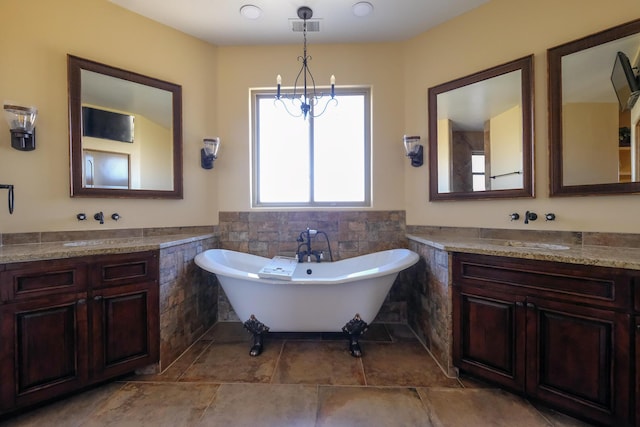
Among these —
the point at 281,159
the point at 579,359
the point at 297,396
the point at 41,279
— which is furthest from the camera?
the point at 281,159

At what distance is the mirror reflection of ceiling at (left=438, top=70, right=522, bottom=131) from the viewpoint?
6.57ft

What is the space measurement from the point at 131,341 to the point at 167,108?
190 centimetres

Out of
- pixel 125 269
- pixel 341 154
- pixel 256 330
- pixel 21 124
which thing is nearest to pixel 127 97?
pixel 21 124

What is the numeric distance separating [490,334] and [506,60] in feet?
6.52

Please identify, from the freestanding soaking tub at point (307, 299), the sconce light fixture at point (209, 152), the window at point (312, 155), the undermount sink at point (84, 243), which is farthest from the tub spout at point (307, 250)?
the undermount sink at point (84, 243)

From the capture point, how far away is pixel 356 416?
1419mm

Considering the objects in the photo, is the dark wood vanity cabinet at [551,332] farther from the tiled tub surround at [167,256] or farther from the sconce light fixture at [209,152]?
the sconce light fixture at [209,152]

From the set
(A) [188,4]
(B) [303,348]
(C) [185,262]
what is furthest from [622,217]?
(A) [188,4]

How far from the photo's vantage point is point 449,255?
5.84ft

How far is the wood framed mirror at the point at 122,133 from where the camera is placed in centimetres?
196

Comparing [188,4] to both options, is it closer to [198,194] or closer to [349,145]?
[198,194]

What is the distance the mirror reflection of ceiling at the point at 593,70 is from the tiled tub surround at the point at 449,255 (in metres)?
0.89

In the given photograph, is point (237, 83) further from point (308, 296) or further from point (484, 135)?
point (484, 135)

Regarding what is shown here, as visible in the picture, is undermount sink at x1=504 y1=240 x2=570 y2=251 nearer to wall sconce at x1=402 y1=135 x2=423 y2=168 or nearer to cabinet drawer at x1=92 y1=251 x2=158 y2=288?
A: wall sconce at x1=402 y1=135 x2=423 y2=168
